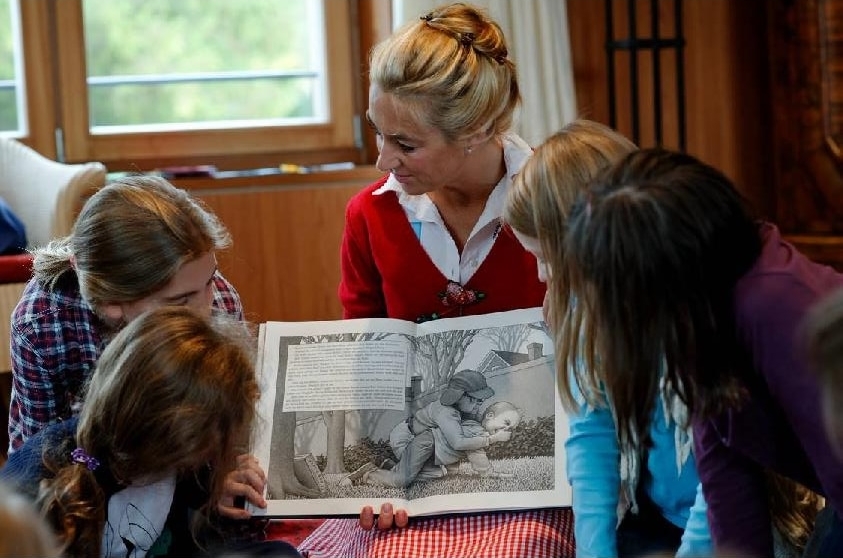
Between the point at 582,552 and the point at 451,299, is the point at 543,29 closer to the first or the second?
the point at 451,299

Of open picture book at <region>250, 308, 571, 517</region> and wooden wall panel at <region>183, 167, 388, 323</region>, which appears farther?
wooden wall panel at <region>183, 167, 388, 323</region>

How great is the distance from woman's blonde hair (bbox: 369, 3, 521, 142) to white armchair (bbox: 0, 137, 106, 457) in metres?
1.18

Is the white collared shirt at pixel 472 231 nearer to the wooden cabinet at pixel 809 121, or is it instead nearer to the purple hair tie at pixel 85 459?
the purple hair tie at pixel 85 459

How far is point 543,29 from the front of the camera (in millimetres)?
3033

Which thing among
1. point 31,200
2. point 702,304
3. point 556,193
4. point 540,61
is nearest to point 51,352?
point 556,193

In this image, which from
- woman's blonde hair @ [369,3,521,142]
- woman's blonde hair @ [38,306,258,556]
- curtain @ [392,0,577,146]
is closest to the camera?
woman's blonde hair @ [38,306,258,556]

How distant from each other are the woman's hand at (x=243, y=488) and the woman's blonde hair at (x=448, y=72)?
566mm

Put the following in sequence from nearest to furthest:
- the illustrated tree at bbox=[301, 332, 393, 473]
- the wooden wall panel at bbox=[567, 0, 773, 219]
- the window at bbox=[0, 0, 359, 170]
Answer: the illustrated tree at bbox=[301, 332, 393, 473], the window at bbox=[0, 0, 359, 170], the wooden wall panel at bbox=[567, 0, 773, 219]

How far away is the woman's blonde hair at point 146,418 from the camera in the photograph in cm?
126

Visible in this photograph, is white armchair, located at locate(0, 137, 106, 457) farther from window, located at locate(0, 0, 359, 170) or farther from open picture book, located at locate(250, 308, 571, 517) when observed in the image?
open picture book, located at locate(250, 308, 571, 517)

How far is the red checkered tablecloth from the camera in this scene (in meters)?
1.39

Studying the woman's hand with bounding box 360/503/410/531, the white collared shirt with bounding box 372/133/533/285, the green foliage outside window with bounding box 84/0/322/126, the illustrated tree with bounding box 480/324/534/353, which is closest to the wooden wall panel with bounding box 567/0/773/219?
the green foliage outside window with bounding box 84/0/322/126

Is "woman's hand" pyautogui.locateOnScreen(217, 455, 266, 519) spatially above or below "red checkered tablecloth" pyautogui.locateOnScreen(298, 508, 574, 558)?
above

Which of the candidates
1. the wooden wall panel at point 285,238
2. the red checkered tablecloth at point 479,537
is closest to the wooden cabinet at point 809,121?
the wooden wall panel at point 285,238
